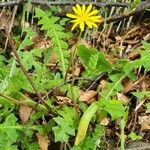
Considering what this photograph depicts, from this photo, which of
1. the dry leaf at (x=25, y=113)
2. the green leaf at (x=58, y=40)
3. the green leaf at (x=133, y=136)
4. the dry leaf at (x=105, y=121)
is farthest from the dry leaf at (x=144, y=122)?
the dry leaf at (x=25, y=113)

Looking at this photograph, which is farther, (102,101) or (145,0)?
(145,0)

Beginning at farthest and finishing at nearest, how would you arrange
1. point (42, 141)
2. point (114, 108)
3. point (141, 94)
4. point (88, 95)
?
1. point (88, 95)
2. point (141, 94)
3. point (42, 141)
4. point (114, 108)

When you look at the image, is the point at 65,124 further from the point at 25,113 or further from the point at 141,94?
the point at 141,94

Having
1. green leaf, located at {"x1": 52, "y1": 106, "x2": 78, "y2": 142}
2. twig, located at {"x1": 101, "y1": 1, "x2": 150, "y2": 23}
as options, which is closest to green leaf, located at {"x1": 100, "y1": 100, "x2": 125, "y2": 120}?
green leaf, located at {"x1": 52, "y1": 106, "x2": 78, "y2": 142}

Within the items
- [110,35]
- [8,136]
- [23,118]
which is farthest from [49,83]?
[110,35]

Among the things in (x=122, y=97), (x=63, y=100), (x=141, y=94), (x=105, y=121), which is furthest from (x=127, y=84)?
(x=63, y=100)

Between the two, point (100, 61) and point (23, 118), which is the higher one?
point (100, 61)

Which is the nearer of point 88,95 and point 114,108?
point 114,108

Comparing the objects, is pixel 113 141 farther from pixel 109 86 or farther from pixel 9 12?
pixel 9 12
